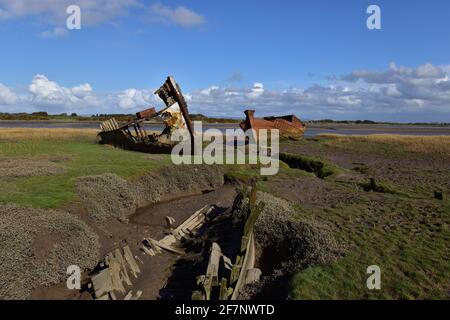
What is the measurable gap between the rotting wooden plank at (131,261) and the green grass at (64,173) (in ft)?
8.82

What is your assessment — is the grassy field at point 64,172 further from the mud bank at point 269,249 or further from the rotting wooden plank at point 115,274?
the mud bank at point 269,249

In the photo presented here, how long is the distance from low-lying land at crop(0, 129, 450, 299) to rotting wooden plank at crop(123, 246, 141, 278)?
0.57 meters

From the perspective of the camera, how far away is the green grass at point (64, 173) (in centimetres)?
1268

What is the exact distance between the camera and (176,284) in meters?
10.4

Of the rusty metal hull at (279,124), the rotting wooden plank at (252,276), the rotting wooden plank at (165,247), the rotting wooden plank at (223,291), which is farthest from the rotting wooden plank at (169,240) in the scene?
the rusty metal hull at (279,124)

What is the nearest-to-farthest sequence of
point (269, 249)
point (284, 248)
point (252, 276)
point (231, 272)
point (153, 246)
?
point (231, 272), point (252, 276), point (284, 248), point (269, 249), point (153, 246)

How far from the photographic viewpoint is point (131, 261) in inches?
446

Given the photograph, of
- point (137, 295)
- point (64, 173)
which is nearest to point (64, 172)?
point (64, 173)

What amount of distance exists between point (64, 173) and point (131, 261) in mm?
7066

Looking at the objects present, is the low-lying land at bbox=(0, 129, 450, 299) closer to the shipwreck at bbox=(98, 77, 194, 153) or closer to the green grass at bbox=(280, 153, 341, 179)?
the green grass at bbox=(280, 153, 341, 179)

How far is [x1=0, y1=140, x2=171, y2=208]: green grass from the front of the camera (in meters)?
12.7

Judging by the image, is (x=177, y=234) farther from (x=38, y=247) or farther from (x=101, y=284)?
(x=38, y=247)

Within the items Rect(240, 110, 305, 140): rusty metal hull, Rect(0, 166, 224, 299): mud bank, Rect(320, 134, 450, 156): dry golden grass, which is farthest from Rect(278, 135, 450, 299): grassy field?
Rect(240, 110, 305, 140): rusty metal hull

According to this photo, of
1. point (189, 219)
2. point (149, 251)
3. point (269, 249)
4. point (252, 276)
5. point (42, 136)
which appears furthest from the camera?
point (42, 136)
